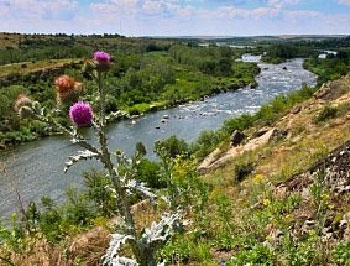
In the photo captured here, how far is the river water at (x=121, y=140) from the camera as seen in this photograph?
3744 centimetres

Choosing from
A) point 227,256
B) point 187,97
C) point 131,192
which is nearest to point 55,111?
point 131,192

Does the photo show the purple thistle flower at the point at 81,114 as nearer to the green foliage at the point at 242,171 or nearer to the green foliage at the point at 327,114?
the green foliage at the point at 242,171

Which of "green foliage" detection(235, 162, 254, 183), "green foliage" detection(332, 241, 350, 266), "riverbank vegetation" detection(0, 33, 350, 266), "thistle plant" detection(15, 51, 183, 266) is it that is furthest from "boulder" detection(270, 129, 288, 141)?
"thistle plant" detection(15, 51, 183, 266)

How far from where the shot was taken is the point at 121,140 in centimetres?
5316

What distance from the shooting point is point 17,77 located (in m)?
99.2

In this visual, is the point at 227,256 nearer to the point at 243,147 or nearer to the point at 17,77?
the point at 243,147

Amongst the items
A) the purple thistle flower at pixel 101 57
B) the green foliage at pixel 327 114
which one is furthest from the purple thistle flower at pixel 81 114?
the green foliage at pixel 327 114

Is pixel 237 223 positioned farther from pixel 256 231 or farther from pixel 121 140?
pixel 121 140

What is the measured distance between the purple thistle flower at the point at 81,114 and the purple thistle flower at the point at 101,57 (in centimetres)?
35

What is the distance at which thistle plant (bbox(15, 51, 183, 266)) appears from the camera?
10.00 feet

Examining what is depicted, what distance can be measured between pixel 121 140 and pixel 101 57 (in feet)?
165

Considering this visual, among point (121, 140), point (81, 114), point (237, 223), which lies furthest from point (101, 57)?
point (121, 140)

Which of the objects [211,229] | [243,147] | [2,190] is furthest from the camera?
[2,190]

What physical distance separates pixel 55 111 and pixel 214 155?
89.9 ft
